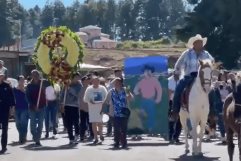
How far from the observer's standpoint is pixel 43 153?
2023cm

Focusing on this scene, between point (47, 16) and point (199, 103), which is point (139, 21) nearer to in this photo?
point (47, 16)

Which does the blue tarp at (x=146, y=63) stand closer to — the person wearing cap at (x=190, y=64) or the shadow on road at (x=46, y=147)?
the shadow on road at (x=46, y=147)

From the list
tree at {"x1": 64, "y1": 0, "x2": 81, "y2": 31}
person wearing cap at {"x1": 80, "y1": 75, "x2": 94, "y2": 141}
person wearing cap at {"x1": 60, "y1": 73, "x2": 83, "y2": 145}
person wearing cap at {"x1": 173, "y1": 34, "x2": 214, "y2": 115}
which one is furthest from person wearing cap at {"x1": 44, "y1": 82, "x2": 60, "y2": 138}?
tree at {"x1": 64, "y1": 0, "x2": 81, "y2": 31}

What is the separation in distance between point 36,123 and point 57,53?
2997 mm

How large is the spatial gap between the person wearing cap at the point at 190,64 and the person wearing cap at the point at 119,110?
270 cm

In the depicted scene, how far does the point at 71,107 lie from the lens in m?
23.2

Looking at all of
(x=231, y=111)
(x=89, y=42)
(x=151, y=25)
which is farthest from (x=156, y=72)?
(x=151, y=25)

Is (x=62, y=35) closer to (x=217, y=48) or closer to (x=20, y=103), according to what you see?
(x=20, y=103)

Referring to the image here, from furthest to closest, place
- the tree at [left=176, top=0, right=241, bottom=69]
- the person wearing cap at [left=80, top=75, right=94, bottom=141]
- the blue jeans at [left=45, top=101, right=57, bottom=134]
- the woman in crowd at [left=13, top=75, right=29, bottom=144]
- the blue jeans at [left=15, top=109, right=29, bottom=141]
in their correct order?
the tree at [left=176, top=0, right=241, bottom=69] → the blue jeans at [left=45, top=101, right=57, bottom=134] → the person wearing cap at [left=80, top=75, right=94, bottom=141] → the blue jeans at [left=15, top=109, right=29, bottom=141] → the woman in crowd at [left=13, top=75, right=29, bottom=144]

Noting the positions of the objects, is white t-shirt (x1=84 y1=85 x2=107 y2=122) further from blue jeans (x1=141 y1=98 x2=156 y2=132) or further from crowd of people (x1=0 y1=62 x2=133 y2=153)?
blue jeans (x1=141 y1=98 x2=156 y2=132)

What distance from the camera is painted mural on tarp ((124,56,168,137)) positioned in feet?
79.4

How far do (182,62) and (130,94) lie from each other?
4.37 metres

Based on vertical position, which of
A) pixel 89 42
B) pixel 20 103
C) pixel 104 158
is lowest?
pixel 104 158

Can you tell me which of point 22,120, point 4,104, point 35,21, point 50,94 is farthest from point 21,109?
point 35,21
